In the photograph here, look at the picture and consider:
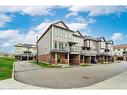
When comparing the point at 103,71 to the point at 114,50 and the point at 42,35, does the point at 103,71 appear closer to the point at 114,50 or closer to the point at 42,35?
the point at 114,50

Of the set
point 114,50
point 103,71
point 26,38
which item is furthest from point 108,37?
point 26,38

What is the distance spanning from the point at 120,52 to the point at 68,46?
363 cm

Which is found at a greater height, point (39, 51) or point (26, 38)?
point (26, 38)

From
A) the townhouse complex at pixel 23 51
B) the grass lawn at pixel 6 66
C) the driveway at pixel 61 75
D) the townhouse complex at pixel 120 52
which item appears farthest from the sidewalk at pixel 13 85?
the townhouse complex at pixel 120 52

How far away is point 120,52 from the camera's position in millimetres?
10977

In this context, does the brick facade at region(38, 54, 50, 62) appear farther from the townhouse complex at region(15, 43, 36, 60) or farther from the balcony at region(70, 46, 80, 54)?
the balcony at region(70, 46, 80, 54)

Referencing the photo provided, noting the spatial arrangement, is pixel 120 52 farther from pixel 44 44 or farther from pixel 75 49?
pixel 44 44

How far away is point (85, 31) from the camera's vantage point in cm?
1017

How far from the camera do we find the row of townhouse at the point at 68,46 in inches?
419

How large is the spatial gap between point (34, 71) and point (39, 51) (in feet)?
4.10

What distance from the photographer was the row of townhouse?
10641 millimetres

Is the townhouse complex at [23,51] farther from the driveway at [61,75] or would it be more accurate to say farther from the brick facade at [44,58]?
the brick facade at [44,58]

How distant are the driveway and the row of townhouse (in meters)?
0.68

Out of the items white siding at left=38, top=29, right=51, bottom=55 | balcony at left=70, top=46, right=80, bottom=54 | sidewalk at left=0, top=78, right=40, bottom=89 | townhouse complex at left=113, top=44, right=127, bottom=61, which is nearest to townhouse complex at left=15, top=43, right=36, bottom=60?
white siding at left=38, top=29, right=51, bottom=55
